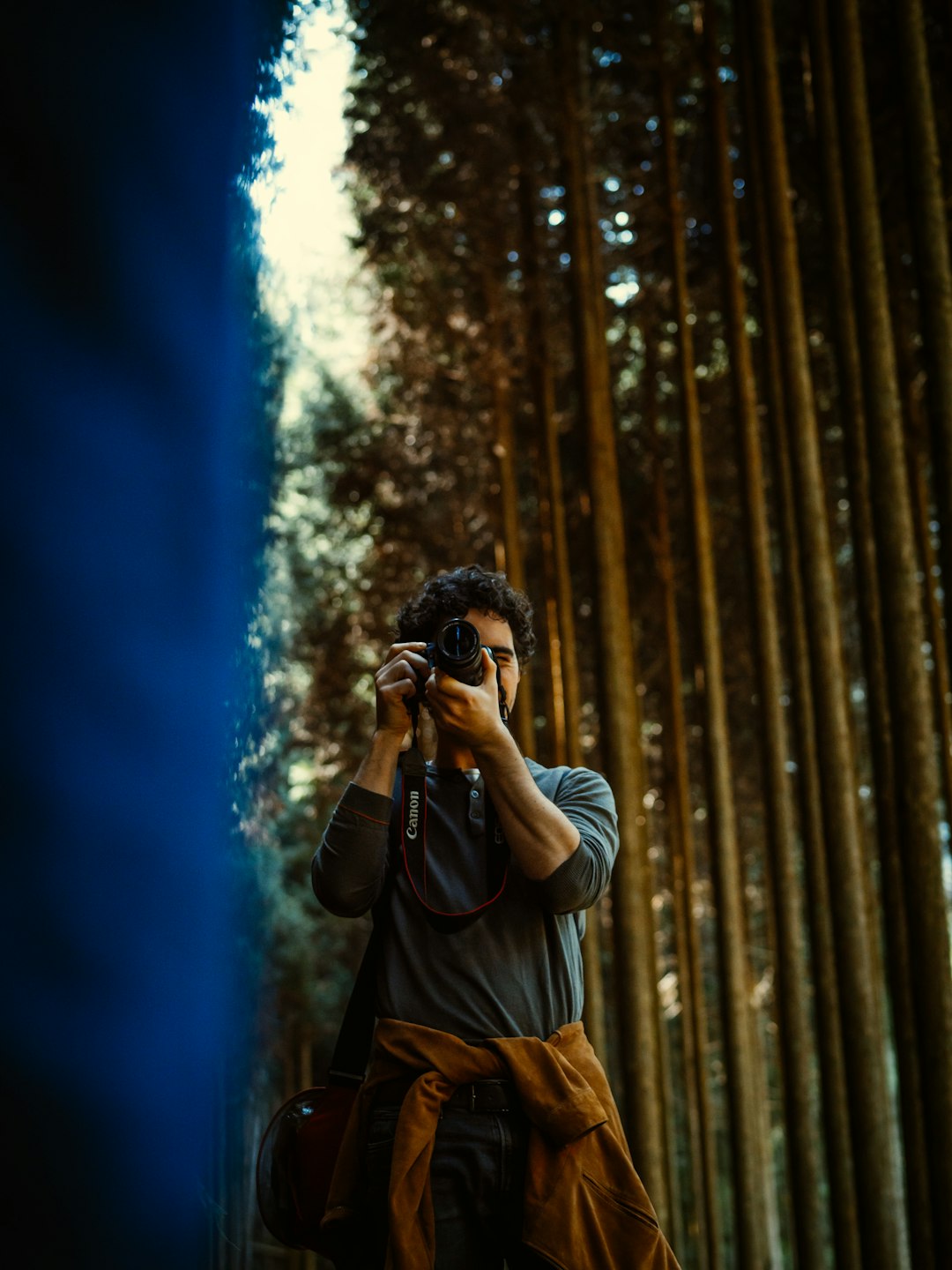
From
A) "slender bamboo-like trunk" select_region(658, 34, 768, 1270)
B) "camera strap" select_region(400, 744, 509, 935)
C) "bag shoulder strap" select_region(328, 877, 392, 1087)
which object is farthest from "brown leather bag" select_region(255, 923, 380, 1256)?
"slender bamboo-like trunk" select_region(658, 34, 768, 1270)

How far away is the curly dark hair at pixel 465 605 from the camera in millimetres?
1729

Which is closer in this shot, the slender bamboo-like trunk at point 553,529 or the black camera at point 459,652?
the black camera at point 459,652

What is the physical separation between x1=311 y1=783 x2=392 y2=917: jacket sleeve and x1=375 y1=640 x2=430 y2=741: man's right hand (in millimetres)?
119

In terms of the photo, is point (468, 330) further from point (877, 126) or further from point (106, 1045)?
point (106, 1045)

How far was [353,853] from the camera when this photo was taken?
1.52 metres

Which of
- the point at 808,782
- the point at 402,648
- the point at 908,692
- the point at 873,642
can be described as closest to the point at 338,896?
the point at 402,648

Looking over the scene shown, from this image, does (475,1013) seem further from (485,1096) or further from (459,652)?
(459,652)

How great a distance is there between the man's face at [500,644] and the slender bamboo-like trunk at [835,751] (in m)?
2.74

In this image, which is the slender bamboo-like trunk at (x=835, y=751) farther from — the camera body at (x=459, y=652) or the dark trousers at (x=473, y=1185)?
the camera body at (x=459, y=652)

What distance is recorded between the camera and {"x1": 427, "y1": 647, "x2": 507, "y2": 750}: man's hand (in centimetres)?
148

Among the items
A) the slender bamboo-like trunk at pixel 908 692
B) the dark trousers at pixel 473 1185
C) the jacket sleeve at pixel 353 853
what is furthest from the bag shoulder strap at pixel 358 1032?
the slender bamboo-like trunk at pixel 908 692

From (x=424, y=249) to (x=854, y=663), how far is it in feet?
16.3

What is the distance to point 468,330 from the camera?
8.32 meters

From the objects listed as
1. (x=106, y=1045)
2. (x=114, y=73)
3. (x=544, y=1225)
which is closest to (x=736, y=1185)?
(x=544, y=1225)
